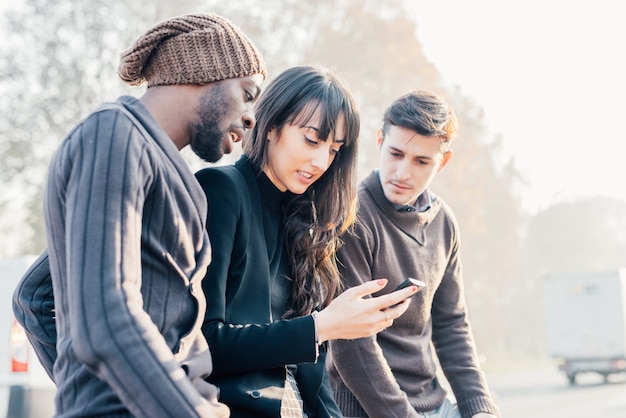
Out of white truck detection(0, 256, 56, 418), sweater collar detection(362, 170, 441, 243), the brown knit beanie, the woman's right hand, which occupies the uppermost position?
the brown knit beanie

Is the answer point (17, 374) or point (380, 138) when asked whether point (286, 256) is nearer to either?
point (380, 138)

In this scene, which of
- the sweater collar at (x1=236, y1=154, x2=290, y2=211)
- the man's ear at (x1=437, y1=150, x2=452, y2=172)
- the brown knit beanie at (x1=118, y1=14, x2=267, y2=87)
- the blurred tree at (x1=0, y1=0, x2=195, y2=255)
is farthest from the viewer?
the blurred tree at (x1=0, y1=0, x2=195, y2=255)

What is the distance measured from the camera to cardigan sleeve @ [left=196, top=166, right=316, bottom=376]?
7.38ft

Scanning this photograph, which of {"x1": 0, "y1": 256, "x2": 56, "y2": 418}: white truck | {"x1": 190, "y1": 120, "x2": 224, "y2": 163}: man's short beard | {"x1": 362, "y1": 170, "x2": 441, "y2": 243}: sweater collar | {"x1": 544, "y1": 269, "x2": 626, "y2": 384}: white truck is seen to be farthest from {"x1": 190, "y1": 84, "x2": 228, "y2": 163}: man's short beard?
{"x1": 544, "y1": 269, "x2": 626, "y2": 384}: white truck

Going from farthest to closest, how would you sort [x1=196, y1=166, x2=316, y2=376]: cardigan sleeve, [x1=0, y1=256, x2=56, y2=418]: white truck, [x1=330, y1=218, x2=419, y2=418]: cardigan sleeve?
[x1=0, y1=256, x2=56, y2=418]: white truck, [x1=330, y1=218, x2=419, y2=418]: cardigan sleeve, [x1=196, y1=166, x2=316, y2=376]: cardigan sleeve

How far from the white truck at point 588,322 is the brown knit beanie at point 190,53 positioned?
74.7ft

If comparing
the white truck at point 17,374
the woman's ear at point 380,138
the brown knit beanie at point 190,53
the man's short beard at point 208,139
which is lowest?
the white truck at point 17,374

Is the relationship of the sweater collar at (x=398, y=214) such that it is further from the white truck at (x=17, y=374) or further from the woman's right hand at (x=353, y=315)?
the white truck at (x=17, y=374)

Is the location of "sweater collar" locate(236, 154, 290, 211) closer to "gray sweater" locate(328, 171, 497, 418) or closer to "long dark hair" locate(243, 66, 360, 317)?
"long dark hair" locate(243, 66, 360, 317)

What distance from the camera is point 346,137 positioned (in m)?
2.74

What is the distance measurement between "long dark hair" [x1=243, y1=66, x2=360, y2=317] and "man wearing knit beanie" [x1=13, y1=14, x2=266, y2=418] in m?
0.42

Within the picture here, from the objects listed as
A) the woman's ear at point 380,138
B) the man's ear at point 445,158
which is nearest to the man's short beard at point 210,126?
the woman's ear at point 380,138

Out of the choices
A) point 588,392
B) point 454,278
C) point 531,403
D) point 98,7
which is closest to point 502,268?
point 588,392

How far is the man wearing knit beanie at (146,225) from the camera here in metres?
1.68
